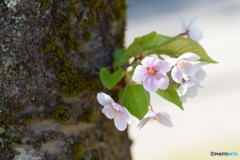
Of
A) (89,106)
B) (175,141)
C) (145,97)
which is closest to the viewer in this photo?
(145,97)

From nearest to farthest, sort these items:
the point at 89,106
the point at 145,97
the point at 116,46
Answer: the point at 145,97
the point at 89,106
the point at 116,46

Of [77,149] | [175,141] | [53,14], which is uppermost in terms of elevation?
[53,14]

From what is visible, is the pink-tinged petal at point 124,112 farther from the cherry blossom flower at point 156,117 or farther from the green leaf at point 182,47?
the green leaf at point 182,47

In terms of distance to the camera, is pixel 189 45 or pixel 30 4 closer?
pixel 30 4

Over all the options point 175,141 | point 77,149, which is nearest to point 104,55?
point 77,149

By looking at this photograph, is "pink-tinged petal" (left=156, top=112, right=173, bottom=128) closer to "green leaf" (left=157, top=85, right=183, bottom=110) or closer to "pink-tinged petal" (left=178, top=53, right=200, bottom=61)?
"green leaf" (left=157, top=85, right=183, bottom=110)

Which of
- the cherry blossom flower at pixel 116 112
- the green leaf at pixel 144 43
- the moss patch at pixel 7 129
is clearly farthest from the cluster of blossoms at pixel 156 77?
the moss patch at pixel 7 129

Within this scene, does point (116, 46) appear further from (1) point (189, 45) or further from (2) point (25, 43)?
(2) point (25, 43)
